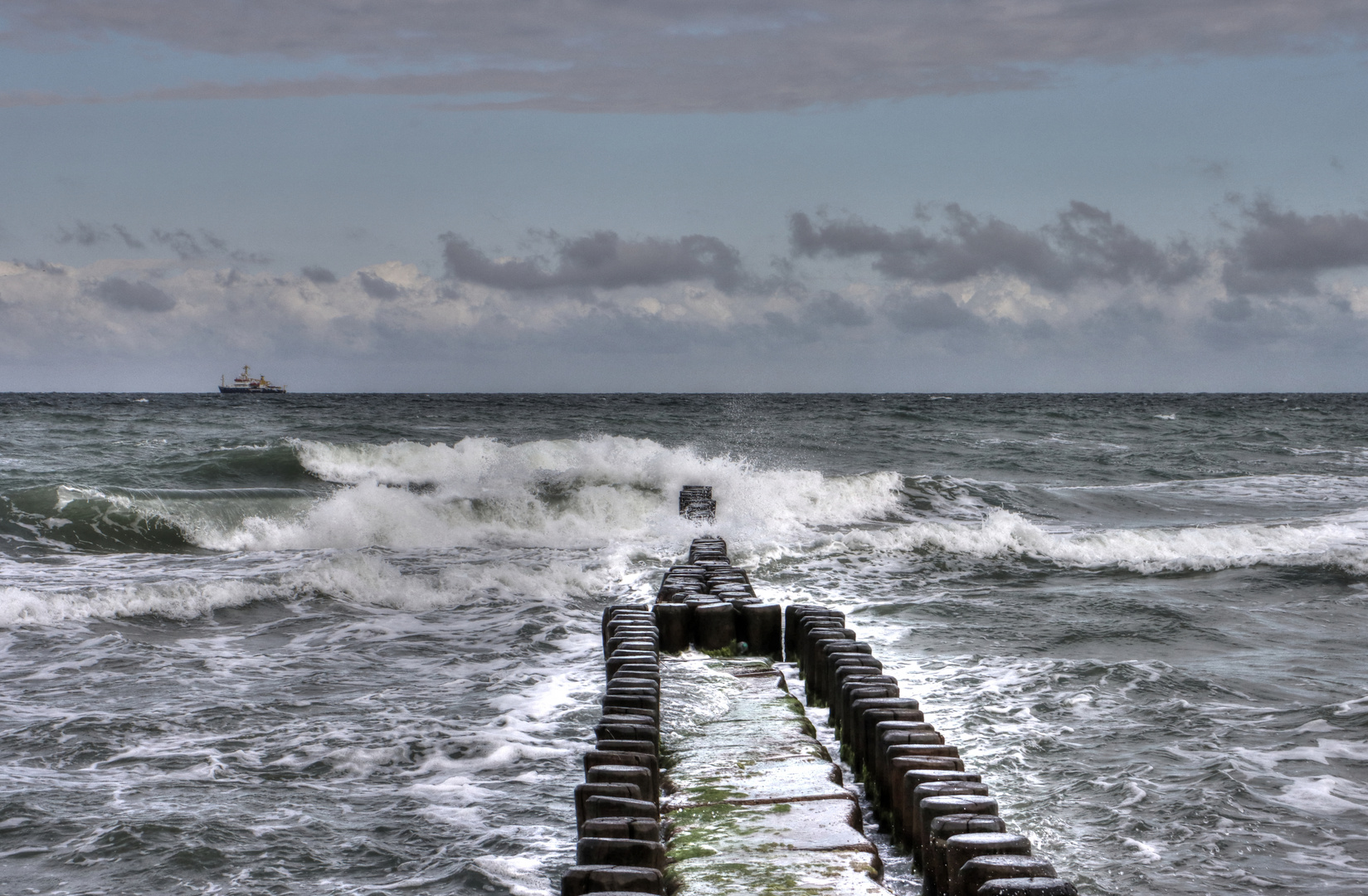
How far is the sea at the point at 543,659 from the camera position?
15.7ft

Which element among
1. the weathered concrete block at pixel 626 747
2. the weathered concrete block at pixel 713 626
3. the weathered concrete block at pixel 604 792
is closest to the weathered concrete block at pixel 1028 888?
the weathered concrete block at pixel 604 792

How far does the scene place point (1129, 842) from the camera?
473 cm

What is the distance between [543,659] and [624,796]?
474 centimetres

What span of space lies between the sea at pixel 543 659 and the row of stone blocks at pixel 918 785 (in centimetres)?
43

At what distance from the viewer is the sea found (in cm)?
479

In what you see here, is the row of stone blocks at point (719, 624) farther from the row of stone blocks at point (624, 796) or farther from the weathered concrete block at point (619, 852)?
the weathered concrete block at point (619, 852)

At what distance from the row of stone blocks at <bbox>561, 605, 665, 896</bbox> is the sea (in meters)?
0.71

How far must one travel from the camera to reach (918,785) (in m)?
3.85

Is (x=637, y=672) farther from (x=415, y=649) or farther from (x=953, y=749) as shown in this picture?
(x=415, y=649)

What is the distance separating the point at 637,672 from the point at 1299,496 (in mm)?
20345

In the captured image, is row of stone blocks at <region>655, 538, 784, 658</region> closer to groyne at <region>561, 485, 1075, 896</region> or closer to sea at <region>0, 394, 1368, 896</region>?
groyne at <region>561, 485, 1075, 896</region>

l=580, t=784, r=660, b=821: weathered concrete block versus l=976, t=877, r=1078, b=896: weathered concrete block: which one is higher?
l=976, t=877, r=1078, b=896: weathered concrete block

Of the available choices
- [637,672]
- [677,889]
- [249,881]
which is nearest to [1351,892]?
[677,889]

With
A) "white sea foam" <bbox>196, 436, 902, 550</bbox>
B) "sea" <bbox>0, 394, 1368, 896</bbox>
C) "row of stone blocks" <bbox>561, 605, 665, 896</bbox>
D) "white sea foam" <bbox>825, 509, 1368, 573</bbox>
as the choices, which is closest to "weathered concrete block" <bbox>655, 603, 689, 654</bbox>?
"sea" <bbox>0, 394, 1368, 896</bbox>
